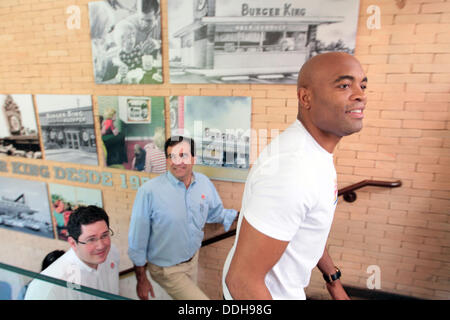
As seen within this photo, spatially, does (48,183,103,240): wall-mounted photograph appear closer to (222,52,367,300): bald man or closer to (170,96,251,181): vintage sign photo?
(170,96,251,181): vintage sign photo

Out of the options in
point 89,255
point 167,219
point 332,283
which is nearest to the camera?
point 332,283

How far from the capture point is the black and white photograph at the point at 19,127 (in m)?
3.11

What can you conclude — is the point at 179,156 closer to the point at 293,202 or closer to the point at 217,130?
the point at 217,130

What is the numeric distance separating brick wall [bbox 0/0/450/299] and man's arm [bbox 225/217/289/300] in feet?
5.30

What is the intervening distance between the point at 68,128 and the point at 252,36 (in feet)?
7.42

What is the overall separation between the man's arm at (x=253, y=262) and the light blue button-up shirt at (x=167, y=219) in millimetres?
1448

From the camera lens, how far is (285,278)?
3.31ft

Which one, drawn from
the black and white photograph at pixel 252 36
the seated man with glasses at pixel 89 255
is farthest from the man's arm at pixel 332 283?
the black and white photograph at pixel 252 36

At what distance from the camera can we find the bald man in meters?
0.81

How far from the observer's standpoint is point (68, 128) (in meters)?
3.00

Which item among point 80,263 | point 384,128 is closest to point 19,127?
point 80,263

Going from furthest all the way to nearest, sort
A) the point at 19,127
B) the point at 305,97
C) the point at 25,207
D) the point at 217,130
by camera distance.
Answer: the point at 25,207 → the point at 19,127 → the point at 217,130 → the point at 305,97
